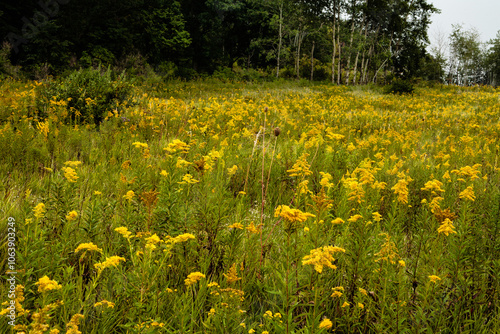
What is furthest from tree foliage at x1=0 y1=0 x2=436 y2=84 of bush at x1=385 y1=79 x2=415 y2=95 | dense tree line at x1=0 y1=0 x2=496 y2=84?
bush at x1=385 y1=79 x2=415 y2=95

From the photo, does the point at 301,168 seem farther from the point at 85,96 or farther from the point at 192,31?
the point at 192,31

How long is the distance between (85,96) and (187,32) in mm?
23874

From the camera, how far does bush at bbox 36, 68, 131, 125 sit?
209 inches

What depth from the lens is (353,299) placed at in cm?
167

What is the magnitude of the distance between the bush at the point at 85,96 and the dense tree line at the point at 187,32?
11.4 m

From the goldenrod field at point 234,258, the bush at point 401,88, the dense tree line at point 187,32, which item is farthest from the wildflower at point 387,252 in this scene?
the bush at point 401,88

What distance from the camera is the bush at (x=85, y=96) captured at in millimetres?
5297

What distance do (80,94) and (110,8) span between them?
21322 millimetres

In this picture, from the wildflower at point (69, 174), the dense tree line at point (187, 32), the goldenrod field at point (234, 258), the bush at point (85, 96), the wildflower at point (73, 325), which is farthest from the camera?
the dense tree line at point (187, 32)

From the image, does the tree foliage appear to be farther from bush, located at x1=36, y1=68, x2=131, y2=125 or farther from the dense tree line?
bush, located at x1=36, y1=68, x2=131, y2=125

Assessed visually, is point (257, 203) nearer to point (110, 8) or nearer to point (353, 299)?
point (353, 299)

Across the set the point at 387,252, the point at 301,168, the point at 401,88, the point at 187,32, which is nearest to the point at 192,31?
the point at 187,32

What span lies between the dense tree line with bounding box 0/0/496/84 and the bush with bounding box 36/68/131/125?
11425 millimetres

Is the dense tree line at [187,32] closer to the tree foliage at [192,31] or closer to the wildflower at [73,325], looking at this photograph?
the tree foliage at [192,31]
